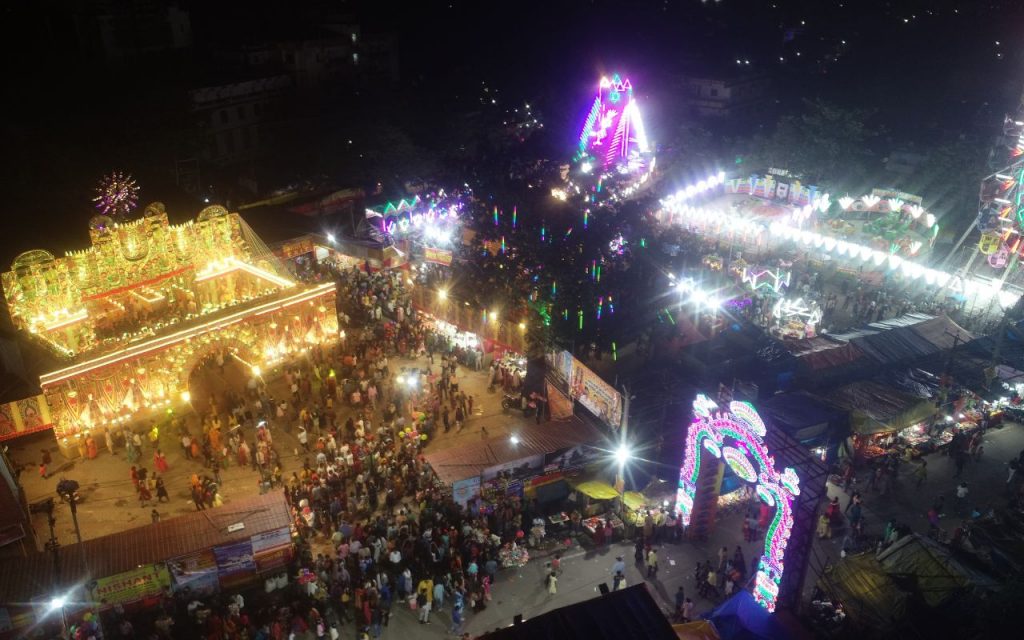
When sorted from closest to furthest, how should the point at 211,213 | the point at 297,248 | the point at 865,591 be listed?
the point at 865,591 → the point at 211,213 → the point at 297,248

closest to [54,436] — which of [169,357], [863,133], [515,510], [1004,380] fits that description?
[169,357]

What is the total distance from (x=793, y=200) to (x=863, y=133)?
26.4 ft

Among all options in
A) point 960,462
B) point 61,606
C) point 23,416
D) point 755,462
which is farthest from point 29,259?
point 960,462

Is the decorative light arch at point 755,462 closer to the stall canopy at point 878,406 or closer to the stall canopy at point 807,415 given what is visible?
the stall canopy at point 807,415

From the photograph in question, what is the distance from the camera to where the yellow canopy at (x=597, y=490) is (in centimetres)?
1555

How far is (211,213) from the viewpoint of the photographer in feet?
67.2

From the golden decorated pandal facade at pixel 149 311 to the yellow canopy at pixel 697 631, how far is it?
44.2 ft

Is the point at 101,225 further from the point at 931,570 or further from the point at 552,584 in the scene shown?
the point at 931,570

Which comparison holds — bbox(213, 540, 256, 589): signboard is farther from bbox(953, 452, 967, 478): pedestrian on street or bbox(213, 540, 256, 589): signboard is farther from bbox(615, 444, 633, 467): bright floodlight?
bbox(953, 452, 967, 478): pedestrian on street

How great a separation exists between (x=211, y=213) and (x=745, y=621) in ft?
56.5

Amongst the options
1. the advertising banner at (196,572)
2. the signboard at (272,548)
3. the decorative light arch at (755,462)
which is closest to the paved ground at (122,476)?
the signboard at (272,548)

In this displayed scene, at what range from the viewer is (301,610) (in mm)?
12891

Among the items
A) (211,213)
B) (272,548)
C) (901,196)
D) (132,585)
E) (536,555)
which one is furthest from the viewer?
(901,196)

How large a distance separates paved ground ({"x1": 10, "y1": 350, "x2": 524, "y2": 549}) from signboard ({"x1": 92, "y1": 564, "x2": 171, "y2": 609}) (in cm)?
277
